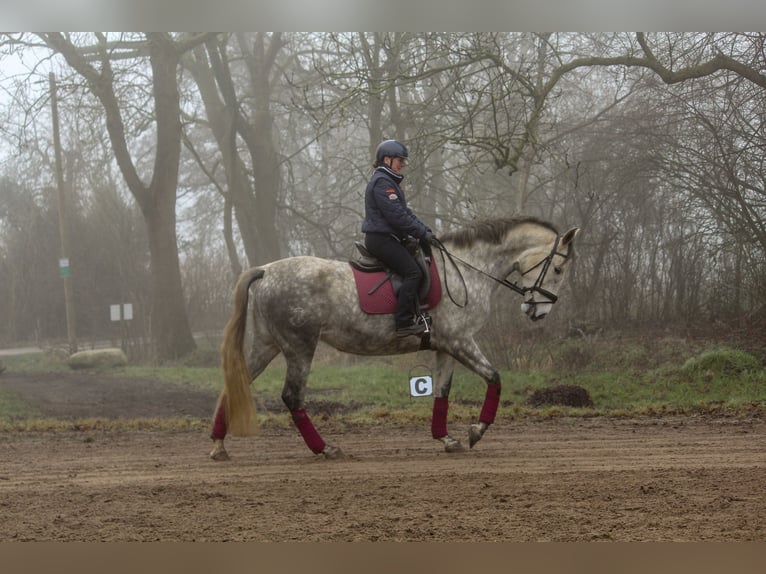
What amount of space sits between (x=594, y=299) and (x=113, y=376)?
643cm

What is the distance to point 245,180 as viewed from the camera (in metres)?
14.6

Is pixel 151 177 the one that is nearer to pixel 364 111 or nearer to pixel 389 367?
pixel 364 111

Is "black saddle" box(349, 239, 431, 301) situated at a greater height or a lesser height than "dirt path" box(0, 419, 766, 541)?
greater

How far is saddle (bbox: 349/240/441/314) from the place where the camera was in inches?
275

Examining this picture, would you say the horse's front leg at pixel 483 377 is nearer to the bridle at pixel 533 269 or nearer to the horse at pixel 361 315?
the horse at pixel 361 315

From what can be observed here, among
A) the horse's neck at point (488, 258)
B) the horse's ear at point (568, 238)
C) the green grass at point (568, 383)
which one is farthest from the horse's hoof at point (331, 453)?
the horse's ear at point (568, 238)

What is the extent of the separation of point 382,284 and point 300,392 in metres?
1.00

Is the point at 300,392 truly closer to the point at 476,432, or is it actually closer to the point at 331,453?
the point at 331,453

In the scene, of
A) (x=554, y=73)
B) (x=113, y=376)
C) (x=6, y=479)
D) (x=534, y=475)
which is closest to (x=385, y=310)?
(x=534, y=475)

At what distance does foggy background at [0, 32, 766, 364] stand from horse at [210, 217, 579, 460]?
2.35 metres

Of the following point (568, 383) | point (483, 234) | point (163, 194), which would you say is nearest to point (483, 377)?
point (483, 234)

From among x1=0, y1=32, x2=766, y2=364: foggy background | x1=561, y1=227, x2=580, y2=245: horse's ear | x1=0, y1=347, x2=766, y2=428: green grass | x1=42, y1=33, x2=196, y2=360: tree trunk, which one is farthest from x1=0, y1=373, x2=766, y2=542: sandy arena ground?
x1=42, y1=33, x2=196, y2=360: tree trunk

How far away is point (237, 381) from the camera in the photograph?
683cm

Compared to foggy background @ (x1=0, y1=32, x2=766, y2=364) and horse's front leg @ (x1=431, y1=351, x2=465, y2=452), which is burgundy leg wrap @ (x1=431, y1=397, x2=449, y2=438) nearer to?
horse's front leg @ (x1=431, y1=351, x2=465, y2=452)
